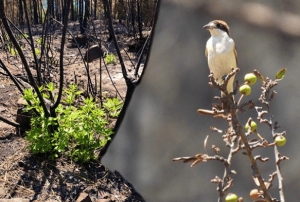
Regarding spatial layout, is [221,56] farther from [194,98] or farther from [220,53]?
[194,98]

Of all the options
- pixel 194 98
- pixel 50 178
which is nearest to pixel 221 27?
pixel 194 98

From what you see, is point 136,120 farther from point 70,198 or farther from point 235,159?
point 70,198

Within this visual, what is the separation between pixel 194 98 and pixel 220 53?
1.32 ft

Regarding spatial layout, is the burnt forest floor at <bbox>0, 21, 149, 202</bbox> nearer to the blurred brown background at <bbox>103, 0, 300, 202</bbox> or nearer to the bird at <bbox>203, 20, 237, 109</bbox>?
the blurred brown background at <bbox>103, 0, 300, 202</bbox>

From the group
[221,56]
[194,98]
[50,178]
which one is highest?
[221,56]

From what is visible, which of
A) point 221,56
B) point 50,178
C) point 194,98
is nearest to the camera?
point 221,56

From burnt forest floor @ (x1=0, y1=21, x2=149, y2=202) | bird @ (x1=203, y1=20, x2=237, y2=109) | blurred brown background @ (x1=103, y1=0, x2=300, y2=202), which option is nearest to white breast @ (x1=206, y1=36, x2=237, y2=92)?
bird @ (x1=203, y1=20, x2=237, y2=109)

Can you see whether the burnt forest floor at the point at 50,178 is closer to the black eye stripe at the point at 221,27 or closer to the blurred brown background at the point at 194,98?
the blurred brown background at the point at 194,98

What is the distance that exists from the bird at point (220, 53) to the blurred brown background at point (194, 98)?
150mm

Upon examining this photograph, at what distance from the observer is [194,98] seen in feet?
4.76

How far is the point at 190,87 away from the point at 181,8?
282 millimetres

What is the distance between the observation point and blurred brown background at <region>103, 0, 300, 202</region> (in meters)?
1.21

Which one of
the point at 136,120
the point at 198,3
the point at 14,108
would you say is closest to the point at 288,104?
the point at 198,3

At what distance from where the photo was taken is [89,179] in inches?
100.0
